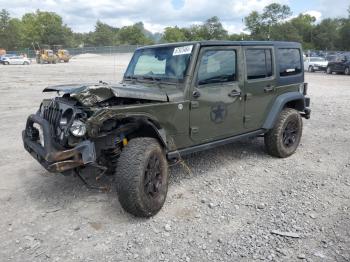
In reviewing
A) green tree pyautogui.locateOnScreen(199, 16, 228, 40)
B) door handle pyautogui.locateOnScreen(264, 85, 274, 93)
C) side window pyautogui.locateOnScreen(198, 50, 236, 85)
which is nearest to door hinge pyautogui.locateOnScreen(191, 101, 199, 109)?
side window pyautogui.locateOnScreen(198, 50, 236, 85)

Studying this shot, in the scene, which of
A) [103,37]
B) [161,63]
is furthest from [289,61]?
[103,37]

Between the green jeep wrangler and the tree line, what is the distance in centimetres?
5960

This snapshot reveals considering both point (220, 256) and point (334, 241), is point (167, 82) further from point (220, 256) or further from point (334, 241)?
point (334, 241)

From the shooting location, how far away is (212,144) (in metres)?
4.60

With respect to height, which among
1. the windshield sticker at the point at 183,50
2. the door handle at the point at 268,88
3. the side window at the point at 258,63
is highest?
the windshield sticker at the point at 183,50

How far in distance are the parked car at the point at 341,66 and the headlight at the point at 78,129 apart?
24.2 m

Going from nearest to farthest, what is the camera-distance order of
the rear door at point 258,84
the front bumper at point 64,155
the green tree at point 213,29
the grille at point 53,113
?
the front bumper at point 64,155 → the grille at point 53,113 → the rear door at point 258,84 → the green tree at point 213,29

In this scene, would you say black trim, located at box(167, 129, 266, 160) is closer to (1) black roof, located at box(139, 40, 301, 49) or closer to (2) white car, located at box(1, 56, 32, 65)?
(1) black roof, located at box(139, 40, 301, 49)

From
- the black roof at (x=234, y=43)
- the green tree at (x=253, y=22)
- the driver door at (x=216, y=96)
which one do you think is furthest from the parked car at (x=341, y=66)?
the green tree at (x=253, y=22)

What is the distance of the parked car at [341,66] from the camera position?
24050mm

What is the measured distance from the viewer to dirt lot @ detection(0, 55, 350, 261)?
323 cm

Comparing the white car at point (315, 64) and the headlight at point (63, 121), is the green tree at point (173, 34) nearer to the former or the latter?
the white car at point (315, 64)

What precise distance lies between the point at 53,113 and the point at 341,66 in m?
24.4

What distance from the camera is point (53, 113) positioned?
12.9ft
